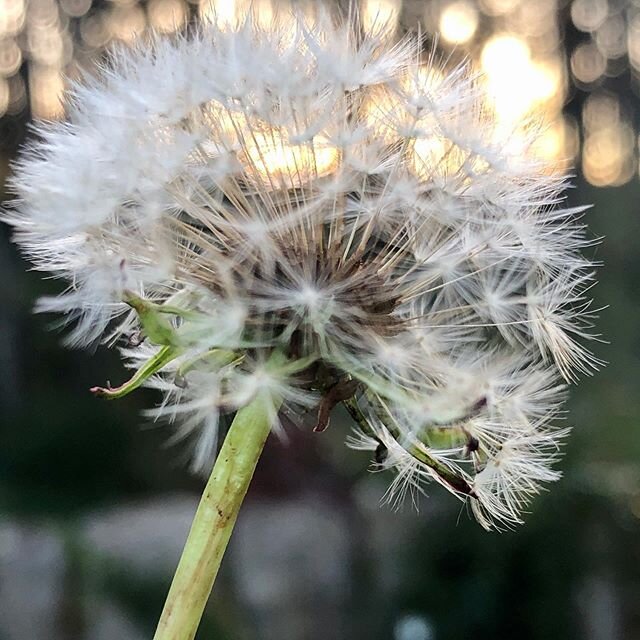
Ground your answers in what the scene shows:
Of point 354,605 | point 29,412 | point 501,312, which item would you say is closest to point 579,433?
point 354,605

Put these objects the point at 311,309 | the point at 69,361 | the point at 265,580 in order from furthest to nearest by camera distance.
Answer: the point at 265,580 → the point at 69,361 → the point at 311,309

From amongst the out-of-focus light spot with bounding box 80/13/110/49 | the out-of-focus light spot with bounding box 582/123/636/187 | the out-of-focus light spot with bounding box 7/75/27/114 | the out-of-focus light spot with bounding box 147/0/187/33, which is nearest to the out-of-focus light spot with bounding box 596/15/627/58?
the out-of-focus light spot with bounding box 582/123/636/187

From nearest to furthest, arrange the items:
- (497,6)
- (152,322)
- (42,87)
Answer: (152,322) → (42,87) → (497,6)

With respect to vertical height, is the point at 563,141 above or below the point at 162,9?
below

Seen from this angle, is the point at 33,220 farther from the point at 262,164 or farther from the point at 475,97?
the point at 475,97

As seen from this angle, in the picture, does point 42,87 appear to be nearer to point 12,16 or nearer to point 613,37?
point 12,16

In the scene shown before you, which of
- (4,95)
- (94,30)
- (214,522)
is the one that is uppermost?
(94,30)

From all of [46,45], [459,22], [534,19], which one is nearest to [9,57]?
[46,45]

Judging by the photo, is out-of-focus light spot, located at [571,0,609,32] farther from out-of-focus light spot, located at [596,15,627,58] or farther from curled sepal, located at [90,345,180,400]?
curled sepal, located at [90,345,180,400]
